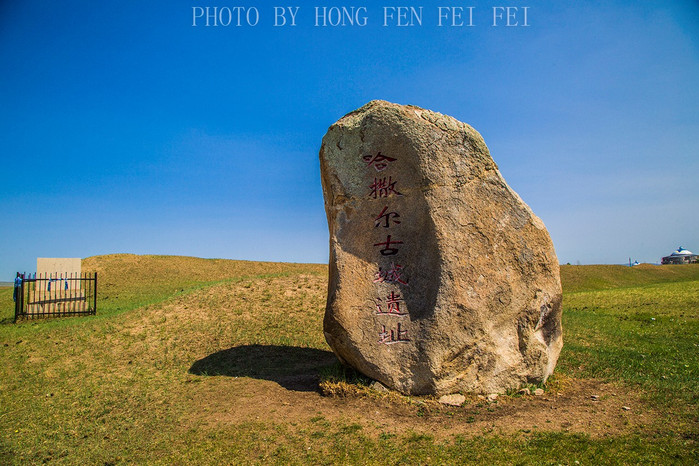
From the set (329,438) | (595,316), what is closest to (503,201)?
(329,438)

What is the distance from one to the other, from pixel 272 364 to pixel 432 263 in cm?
592

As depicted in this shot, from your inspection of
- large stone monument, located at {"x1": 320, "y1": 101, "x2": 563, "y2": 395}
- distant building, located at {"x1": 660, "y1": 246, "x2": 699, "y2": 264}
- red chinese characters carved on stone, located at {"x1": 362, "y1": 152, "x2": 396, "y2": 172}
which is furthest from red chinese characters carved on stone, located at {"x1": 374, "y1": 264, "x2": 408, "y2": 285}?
distant building, located at {"x1": 660, "y1": 246, "x2": 699, "y2": 264}

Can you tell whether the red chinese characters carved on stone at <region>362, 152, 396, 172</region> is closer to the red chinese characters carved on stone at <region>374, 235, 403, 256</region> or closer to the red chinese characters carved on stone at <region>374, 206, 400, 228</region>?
the red chinese characters carved on stone at <region>374, 206, 400, 228</region>

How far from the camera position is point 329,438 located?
740 centimetres

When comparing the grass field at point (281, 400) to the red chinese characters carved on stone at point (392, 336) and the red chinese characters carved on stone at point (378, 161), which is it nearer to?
the red chinese characters carved on stone at point (392, 336)

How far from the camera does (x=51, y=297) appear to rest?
20562 millimetres

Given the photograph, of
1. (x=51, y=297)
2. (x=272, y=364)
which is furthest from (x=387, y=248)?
(x=51, y=297)

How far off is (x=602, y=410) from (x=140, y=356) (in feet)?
38.7

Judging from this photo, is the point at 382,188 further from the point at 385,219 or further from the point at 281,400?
the point at 281,400

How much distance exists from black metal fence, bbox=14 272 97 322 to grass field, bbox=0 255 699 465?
1.40m

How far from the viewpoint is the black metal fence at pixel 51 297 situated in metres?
19.1

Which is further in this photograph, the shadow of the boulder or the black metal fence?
the black metal fence

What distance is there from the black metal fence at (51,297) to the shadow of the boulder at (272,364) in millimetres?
8856

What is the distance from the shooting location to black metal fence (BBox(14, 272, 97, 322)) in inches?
754
